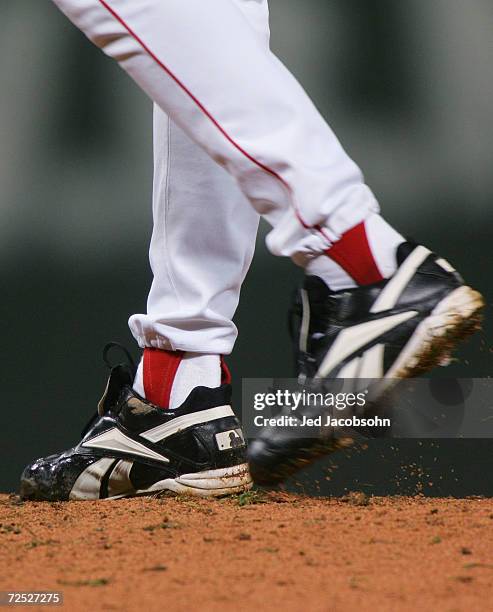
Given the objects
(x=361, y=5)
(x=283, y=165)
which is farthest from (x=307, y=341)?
(x=361, y=5)

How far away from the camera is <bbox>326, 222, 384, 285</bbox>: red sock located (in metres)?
0.86

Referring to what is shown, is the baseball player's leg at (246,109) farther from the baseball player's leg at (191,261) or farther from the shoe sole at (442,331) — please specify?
the baseball player's leg at (191,261)

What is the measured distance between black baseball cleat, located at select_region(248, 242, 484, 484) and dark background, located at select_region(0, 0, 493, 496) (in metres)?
0.91

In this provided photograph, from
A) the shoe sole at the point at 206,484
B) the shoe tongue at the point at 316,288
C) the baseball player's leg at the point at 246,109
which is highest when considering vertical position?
the baseball player's leg at the point at 246,109

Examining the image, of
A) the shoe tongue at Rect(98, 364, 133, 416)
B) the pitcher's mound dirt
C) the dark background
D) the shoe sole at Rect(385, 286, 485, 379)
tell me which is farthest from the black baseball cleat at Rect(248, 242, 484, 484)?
the dark background

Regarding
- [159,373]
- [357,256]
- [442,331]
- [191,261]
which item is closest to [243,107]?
[357,256]

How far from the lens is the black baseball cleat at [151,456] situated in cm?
125

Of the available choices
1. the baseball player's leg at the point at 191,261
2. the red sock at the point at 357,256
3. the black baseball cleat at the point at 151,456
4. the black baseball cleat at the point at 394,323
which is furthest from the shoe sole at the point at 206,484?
the red sock at the point at 357,256

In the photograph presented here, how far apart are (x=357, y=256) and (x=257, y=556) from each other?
303 millimetres

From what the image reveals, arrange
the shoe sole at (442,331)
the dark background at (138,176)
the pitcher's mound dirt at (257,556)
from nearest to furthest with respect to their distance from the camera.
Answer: the pitcher's mound dirt at (257,556) < the shoe sole at (442,331) < the dark background at (138,176)

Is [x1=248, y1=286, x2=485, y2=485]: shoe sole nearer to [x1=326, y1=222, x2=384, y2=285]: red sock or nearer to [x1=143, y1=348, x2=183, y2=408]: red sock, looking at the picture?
[x1=326, y1=222, x2=384, y2=285]: red sock

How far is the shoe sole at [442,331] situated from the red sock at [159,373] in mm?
478

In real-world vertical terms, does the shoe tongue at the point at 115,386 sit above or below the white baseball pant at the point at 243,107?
below

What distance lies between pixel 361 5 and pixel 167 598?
1.55 meters
